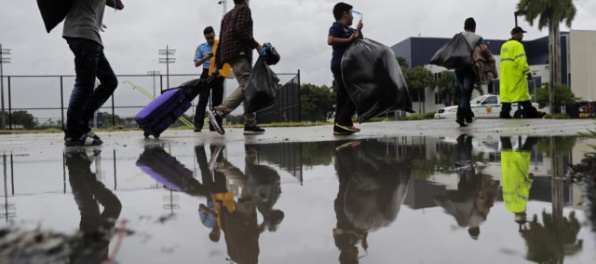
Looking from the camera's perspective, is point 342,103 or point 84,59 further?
point 342,103

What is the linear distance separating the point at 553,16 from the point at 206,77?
1686 inches

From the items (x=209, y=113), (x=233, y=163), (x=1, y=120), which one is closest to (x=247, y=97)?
(x=209, y=113)

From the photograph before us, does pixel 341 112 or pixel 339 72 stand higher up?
pixel 339 72

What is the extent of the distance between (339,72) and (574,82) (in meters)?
62.7

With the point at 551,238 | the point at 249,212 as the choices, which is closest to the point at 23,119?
the point at 249,212

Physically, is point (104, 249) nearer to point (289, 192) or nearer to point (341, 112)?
point (289, 192)

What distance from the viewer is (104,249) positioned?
4.81ft

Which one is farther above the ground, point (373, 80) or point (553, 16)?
point (553, 16)

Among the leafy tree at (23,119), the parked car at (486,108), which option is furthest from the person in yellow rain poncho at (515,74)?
the parked car at (486,108)

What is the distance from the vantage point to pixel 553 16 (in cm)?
4381

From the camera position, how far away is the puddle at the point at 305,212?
141 centimetres

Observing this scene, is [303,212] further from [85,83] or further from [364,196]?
[85,83]

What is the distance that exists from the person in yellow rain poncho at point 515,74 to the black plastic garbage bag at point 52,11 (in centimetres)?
832

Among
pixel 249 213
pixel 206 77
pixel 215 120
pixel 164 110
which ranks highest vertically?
pixel 206 77
